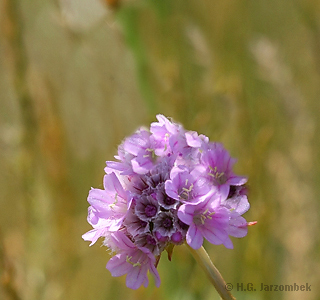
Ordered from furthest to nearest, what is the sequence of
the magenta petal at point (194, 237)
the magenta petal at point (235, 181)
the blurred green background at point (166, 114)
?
1. the blurred green background at point (166, 114)
2. the magenta petal at point (235, 181)
3. the magenta petal at point (194, 237)

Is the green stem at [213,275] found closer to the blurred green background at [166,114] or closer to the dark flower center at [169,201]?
the dark flower center at [169,201]

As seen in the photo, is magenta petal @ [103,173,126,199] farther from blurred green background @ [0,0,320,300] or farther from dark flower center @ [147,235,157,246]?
blurred green background @ [0,0,320,300]

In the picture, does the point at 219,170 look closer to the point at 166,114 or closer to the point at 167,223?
the point at 167,223

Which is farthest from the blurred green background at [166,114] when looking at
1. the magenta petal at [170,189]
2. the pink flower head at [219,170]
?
the magenta petal at [170,189]

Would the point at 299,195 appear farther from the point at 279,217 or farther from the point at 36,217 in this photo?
the point at 36,217

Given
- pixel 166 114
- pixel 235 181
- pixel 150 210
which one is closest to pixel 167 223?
pixel 150 210

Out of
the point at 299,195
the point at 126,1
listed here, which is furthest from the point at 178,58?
the point at 299,195
